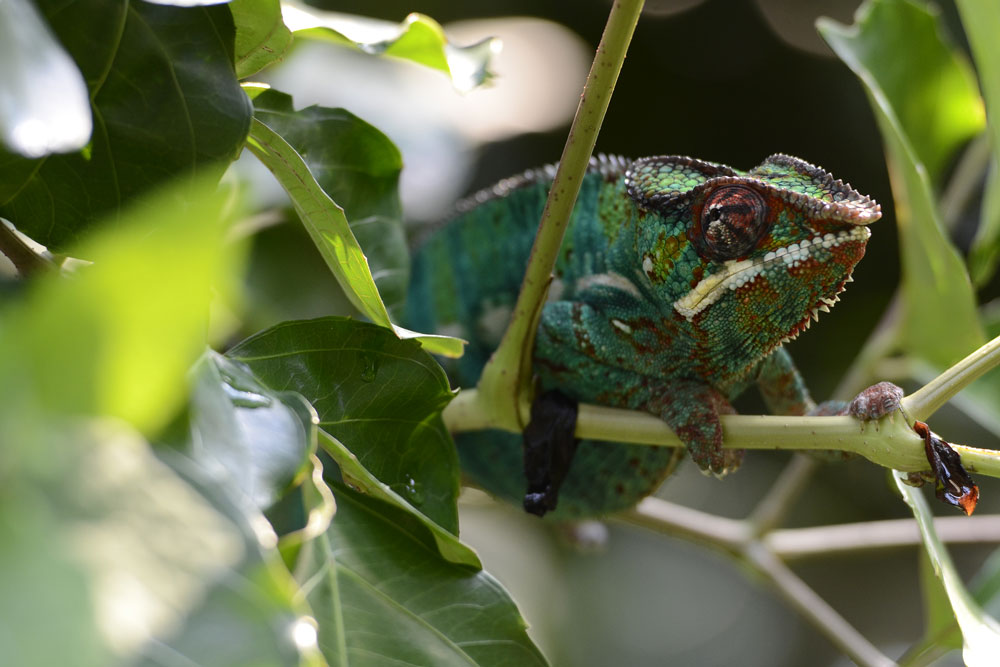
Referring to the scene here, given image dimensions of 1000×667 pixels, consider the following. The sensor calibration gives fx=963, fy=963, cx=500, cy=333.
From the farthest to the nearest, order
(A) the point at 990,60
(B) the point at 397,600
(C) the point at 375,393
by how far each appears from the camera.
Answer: (A) the point at 990,60, (C) the point at 375,393, (B) the point at 397,600

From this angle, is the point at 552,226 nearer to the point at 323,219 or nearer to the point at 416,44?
the point at 323,219

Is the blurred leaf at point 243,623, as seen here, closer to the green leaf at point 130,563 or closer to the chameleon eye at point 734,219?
the green leaf at point 130,563

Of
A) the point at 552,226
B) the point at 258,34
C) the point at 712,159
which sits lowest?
the point at 712,159

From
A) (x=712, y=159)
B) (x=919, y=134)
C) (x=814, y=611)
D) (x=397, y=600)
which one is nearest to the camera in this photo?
(x=397, y=600)

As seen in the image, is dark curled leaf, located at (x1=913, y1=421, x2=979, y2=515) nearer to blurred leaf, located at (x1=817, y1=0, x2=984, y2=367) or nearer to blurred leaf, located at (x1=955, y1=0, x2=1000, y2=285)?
blurred leaf, located at (x1=817, y1=0, x2=984, y2=367)

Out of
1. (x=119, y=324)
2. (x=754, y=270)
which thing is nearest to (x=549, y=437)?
(x=754, y=270)
